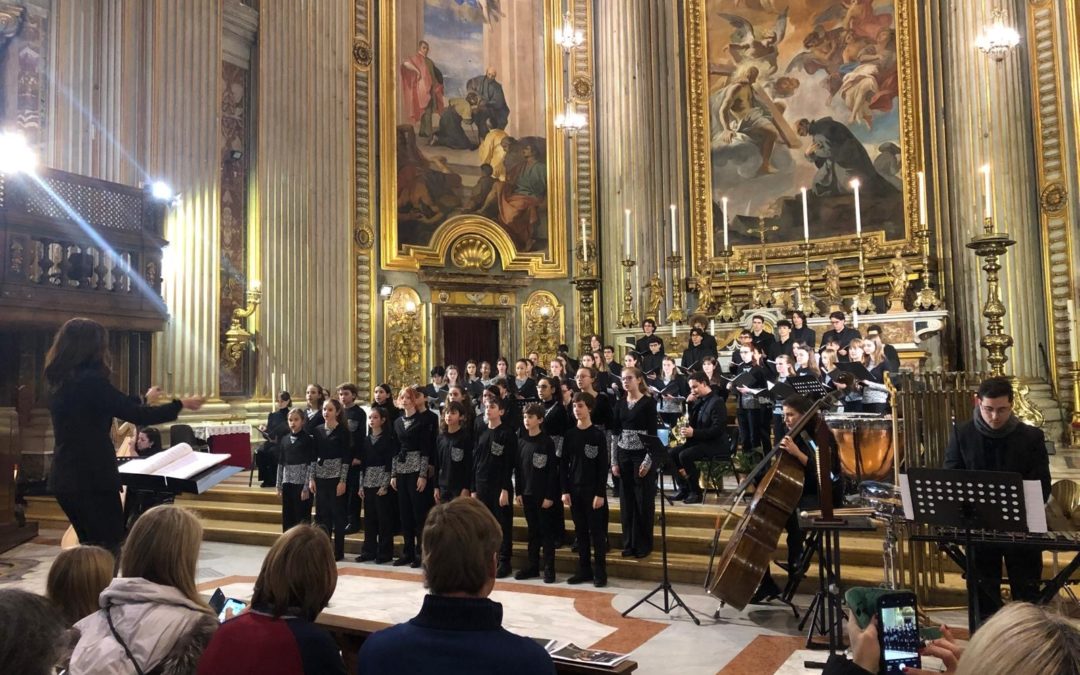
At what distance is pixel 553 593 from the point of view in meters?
7.19

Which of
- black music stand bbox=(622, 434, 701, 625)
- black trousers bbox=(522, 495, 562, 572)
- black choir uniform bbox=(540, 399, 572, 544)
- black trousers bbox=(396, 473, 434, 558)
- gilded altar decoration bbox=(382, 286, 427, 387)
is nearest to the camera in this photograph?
black music stand bbox=(622, 434, 701, 625)

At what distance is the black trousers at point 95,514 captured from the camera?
4.50 m

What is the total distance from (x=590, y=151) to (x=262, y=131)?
282 inches

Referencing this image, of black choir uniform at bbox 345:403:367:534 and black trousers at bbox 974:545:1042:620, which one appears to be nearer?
black trousers at bbox 974:545:1042:620

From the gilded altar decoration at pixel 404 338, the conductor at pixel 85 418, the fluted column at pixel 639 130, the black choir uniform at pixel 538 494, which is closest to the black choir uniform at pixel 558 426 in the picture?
the black choir uniform at pixel 538 494

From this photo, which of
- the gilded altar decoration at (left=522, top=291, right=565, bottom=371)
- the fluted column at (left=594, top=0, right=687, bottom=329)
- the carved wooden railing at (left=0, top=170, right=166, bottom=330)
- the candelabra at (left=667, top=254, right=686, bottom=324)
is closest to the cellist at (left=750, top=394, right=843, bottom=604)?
the carved wooden railing at (left=0, top=170, right=166, bottom=330)

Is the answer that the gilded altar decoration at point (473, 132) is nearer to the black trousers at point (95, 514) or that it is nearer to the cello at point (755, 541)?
the cello at point (755, 541)

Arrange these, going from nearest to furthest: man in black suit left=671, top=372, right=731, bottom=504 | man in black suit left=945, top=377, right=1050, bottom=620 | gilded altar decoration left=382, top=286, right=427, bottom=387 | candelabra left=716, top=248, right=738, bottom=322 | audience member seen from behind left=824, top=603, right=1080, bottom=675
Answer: audience member seen from behind left=824, top=603, right=1080, bottom=675
man in black suit left=945, top=377, right=1050, bottom=620
man in black suit left=671, top=372, right=731, bottom=504
candelabra left=716, top=248, right=738, bottom=322
gilded altar decoration left=382, top=286, right=427, bottom=387

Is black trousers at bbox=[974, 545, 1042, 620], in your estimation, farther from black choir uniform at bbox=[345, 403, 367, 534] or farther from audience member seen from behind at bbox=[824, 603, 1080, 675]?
black choir uniform at bbox=[345, 403, 367, 534]

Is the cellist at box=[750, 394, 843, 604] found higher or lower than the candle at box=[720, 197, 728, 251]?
lower

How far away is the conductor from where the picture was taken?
14.6ft

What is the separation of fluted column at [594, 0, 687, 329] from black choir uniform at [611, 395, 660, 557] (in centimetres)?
968

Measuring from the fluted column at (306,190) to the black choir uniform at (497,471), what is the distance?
7427 millimetres

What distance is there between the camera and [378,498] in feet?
28.8
